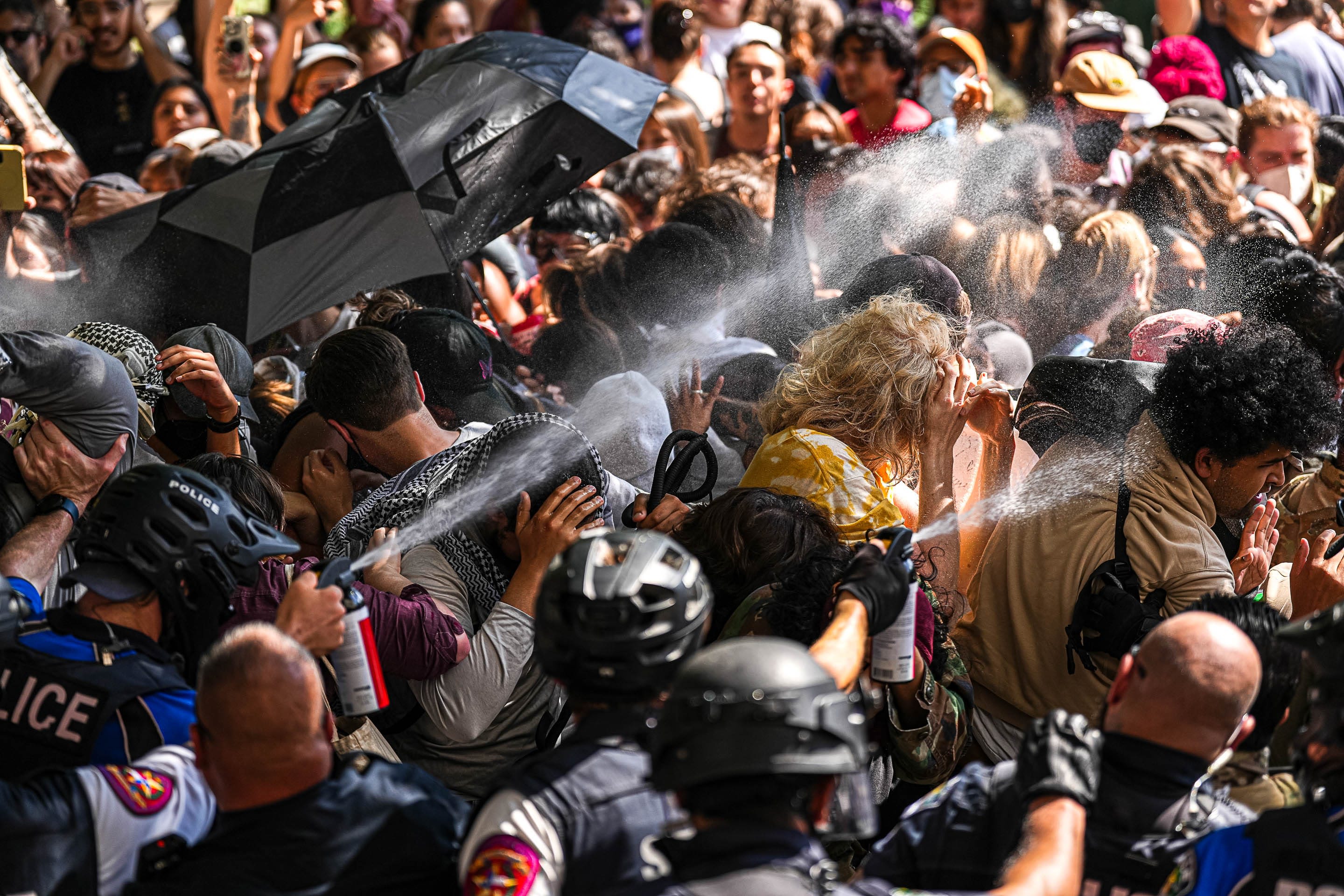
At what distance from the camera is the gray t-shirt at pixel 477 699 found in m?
3.99

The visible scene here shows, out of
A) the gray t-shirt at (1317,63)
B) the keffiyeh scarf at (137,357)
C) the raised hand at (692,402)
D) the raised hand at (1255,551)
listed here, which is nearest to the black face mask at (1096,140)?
the gray t-shirt at (1317,63)

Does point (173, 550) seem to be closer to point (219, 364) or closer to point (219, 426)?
point (219, 426)

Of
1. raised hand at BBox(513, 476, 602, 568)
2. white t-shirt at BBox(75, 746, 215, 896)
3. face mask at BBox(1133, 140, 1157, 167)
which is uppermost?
white t-shirt at BBox(75, 746, 215, 896)

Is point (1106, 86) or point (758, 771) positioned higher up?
point (758, 771)

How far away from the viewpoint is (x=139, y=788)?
9.58 ft

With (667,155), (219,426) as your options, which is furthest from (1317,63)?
(219,426)

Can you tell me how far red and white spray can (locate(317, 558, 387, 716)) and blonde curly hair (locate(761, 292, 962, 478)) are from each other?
1.85m

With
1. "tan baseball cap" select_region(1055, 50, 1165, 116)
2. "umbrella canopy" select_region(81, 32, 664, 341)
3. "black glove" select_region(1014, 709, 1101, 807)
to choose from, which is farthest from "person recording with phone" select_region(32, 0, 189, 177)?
"black glove" select_region(1014, 709, 1101, 807)

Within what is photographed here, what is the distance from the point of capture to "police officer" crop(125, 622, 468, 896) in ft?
9.05

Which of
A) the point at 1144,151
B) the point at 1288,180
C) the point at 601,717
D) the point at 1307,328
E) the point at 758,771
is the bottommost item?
the point at 1288,180

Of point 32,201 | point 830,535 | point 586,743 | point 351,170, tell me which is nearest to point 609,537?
point 586,743

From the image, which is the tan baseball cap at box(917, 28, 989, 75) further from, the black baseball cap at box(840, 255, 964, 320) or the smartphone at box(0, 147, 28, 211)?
the smartphone at box(0, 147, 28, 211)

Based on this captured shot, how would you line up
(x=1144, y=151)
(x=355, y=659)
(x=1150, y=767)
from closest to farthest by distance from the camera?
(x=1150, y=767) < (x=355, y=659) < (x=1144, y=151)

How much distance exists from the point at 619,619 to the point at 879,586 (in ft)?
2.81
